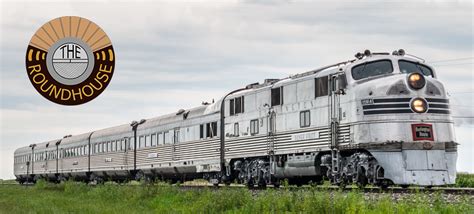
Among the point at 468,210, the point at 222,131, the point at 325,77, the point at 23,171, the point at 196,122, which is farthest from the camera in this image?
the point at 23,171

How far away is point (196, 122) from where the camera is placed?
113 feet

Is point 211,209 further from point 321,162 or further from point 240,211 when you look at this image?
point 321,162

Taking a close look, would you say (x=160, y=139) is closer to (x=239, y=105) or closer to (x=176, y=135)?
(x=176, y=135)

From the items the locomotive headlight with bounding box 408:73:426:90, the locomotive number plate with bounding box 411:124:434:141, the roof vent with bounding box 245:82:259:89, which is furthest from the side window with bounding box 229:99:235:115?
the locomotive number plate with bounding box 411:124:434:141

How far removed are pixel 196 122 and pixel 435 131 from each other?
52.2ft

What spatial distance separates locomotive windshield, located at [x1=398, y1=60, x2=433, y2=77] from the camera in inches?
875

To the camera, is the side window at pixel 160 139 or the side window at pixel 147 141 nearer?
the side window at pixel 160 139

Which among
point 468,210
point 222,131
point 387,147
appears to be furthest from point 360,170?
point 222,131

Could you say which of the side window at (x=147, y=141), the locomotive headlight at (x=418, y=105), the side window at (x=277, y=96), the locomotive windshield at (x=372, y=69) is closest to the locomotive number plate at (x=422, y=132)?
the locomotive headlight at (x=418, y=105)

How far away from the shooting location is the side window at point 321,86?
75.5 feet

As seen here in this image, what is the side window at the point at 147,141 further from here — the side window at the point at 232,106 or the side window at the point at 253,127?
the side window at the point at 253,127

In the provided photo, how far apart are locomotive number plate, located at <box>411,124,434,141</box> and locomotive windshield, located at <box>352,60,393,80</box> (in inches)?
89.6

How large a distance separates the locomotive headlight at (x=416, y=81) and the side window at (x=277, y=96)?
639 centimetres

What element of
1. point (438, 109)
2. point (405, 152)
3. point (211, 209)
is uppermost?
point (438, 109)
